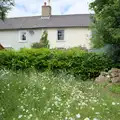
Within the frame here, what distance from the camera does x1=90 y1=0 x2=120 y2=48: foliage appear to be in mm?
14469

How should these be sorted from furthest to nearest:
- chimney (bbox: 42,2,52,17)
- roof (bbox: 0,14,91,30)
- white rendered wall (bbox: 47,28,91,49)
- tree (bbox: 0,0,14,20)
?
chimney (bbox: 42,2,52,17) < roof (bbox: 0,14,91,30) < white rendered wall (bbox: 47,28,91,49) < tree (bbox: 0,0,14,20)

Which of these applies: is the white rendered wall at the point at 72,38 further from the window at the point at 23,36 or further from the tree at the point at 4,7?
the tree at the point at 4,7

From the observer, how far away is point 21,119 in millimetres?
6641

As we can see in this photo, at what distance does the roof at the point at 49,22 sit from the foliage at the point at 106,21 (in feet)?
67.2

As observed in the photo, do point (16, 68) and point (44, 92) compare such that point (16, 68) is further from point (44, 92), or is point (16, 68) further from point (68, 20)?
point (68, 20)

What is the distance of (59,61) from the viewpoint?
17797 mm

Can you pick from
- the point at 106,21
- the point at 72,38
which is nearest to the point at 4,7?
the point at 106,21

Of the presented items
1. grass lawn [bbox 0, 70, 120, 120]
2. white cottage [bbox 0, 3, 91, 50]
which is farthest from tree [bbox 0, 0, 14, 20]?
white cottage [bbox 0, 3, 91, 50]

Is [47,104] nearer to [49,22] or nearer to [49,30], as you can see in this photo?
[49,30]

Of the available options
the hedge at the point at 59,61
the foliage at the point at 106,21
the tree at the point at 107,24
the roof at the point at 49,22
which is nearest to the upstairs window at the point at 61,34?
the roof at the point at 49,22

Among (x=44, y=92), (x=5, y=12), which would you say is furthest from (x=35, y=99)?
(x=5, y=12)

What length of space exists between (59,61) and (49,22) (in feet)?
67.8

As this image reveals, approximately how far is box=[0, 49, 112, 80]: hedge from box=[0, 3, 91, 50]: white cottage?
55.9ft

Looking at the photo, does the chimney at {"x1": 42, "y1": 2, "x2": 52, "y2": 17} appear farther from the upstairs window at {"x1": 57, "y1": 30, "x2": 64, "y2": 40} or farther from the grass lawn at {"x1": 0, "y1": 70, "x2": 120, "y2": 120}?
the grass lawn at {"x1": 0, "y1": 70, "x2": 120, "y2": 120}
